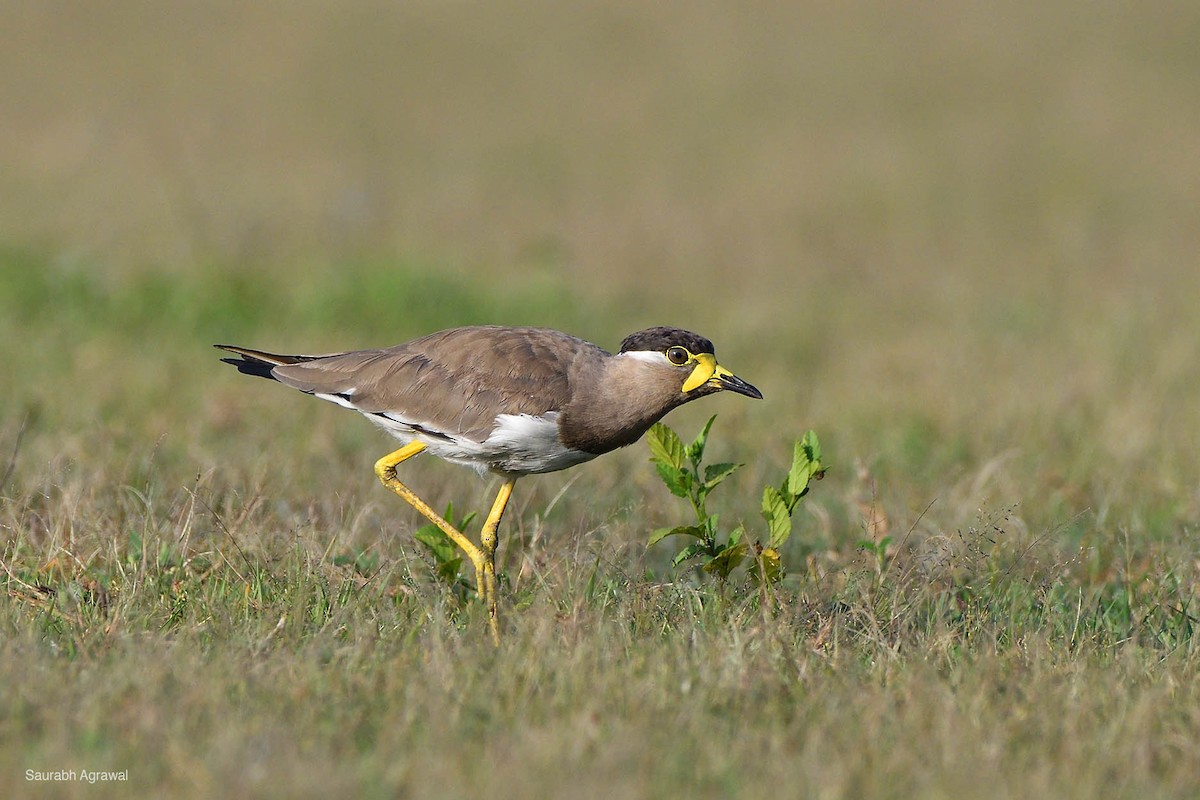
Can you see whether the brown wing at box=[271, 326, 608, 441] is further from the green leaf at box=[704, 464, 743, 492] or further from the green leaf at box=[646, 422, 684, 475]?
the green leaf at box=[704, 464, 743, 492]

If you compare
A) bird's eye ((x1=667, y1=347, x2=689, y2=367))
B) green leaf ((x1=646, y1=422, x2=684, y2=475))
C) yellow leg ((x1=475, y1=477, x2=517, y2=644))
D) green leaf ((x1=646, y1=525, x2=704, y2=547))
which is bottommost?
yellow leg ((x1=475, y1=477, x2=517, y2=644))

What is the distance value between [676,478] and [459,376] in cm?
105

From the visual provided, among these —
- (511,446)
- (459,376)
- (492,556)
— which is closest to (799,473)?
(511,446)

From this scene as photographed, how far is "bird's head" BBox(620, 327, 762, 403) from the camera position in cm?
523

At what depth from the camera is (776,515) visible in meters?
5.12

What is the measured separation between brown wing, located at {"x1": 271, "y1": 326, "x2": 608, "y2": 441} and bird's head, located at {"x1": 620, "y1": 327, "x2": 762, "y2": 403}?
322 mm

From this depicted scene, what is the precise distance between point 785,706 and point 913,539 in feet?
7.57

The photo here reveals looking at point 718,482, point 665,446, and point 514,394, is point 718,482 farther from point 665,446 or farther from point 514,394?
point 514,394

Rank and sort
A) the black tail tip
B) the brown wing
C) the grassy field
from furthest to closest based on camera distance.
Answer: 1. the black tail tip
2. the brown wing
3. the grassy field

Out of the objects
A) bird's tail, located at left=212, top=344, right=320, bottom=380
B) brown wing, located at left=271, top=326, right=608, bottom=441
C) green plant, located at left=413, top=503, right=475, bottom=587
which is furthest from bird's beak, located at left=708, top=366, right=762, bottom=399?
bird's tail, located at left=212, top=344, right=320, bottom=380

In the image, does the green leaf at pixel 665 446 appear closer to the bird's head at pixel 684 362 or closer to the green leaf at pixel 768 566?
the bird's head at pixel 684 362

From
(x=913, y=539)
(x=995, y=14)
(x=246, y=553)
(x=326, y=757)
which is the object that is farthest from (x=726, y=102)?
(x=326, y=757)

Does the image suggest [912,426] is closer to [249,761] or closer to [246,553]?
[246,553]

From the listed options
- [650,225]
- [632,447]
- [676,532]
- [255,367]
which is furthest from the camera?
[650,225]
